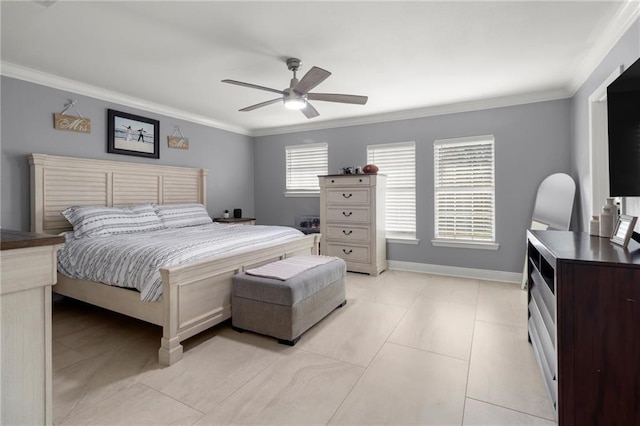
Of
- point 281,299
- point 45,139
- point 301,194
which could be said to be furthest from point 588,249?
point 45,139

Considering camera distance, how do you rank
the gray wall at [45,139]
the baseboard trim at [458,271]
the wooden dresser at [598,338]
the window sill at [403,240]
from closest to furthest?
the wooden dresser at [598,338], the gray wall at [45,139], the baseboard trim at [458,271], the window sill at [403,240]

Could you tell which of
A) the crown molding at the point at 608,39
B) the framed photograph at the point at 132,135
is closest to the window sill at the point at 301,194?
the framed photograph at the point at 132,135

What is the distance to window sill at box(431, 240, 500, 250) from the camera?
13.5 ft

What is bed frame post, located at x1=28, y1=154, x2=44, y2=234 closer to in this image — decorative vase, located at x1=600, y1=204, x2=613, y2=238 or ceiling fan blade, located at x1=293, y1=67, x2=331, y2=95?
ceiling fan blade, located at x1=293, y1=67, x2=331, y2=95

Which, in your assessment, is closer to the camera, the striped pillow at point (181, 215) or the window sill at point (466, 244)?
the striped pillow at point (181, 215)

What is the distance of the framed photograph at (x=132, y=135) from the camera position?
376 centimetres

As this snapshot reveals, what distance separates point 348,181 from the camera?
178 inches

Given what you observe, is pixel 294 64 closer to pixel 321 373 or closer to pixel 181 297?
pixel 181 297

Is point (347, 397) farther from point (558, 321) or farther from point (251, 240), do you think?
point (251, 240)

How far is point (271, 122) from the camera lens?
522 centimetres

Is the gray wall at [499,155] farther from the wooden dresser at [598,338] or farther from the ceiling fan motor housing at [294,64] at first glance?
the wooden dresser at [598,338]

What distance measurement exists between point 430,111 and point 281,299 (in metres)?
3.43

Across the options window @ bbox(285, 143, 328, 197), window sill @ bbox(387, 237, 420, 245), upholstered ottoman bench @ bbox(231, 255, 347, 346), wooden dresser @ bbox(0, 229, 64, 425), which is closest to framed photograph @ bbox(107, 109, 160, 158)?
window @ bbox(285, 143, 328, 197)

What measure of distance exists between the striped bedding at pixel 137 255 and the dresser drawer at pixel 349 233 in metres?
1.69
